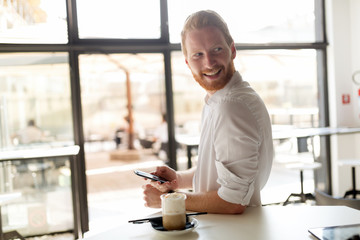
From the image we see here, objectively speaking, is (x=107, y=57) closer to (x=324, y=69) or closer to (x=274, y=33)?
(x=274, y=33)

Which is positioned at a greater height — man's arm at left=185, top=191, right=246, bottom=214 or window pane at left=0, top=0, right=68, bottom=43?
window pane at left=0, top=0, right=68, bottom=43

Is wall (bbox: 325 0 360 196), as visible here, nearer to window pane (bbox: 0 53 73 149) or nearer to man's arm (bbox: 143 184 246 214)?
window pane (bbox: 0 53 73 149)

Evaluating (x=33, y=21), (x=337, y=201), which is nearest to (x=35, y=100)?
(x=33, y=21)

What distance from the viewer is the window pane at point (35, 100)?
12.1 feet

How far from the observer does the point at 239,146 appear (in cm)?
134

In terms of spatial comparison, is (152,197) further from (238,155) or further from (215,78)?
(215,78)

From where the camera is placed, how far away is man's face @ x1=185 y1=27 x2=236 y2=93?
1494 mm

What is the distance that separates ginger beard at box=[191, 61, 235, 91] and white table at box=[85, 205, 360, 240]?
0.51 meters

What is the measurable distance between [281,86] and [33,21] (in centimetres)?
296

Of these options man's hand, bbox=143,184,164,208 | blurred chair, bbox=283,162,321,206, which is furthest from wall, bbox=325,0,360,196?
man's hand, bbox=143,184,164,208

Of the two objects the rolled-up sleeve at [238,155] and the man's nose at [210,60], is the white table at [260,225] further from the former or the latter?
the man's nose at [210,60]

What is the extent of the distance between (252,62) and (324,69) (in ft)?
3.22

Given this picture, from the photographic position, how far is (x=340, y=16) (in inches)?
182

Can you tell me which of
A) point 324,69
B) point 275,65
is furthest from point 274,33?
point 324,69
